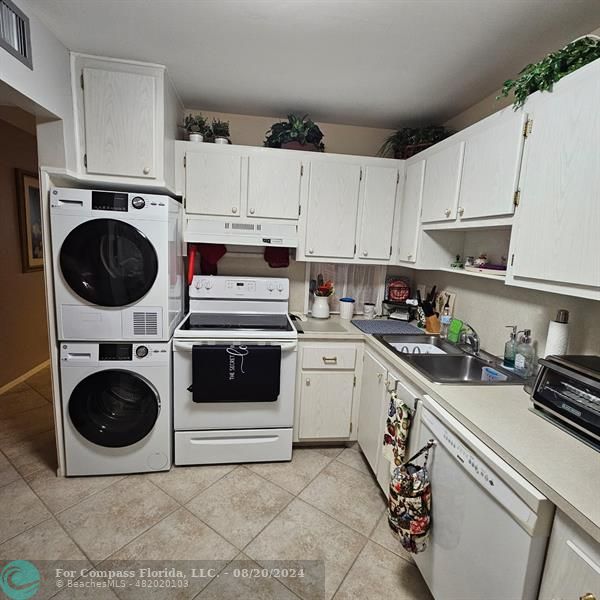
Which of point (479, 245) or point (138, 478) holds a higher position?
point (479, 245)

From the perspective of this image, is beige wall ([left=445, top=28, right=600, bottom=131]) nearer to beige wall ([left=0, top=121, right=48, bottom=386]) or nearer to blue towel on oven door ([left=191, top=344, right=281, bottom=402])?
blue towel on oven door ([left=191, top=344, right=281, bottom=402])

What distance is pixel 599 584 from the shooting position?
727 millimetres

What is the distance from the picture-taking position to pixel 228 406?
2170 mm

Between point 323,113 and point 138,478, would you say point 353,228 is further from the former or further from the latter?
point 138,478

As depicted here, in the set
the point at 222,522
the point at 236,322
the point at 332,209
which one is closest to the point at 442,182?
the point at 332,209

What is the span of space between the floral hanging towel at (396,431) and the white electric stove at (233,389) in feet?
2.29

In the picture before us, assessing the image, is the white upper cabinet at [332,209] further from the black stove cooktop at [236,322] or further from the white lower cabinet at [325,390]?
the white lower cabinet at [325,390]

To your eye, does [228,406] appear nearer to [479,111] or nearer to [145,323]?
[145,323]

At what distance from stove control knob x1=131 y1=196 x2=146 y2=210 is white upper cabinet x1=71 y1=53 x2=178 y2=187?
222 mm

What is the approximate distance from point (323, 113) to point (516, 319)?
1.99m

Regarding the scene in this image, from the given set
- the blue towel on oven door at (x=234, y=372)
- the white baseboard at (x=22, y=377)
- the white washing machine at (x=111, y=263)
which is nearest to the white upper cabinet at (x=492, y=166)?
the blue towel on oven door at (x=234, y=372)

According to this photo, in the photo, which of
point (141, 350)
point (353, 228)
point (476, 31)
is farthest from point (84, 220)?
point (476, 31)

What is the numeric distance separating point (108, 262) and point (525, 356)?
2272 millimetres

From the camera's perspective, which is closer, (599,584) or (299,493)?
(599,584)
